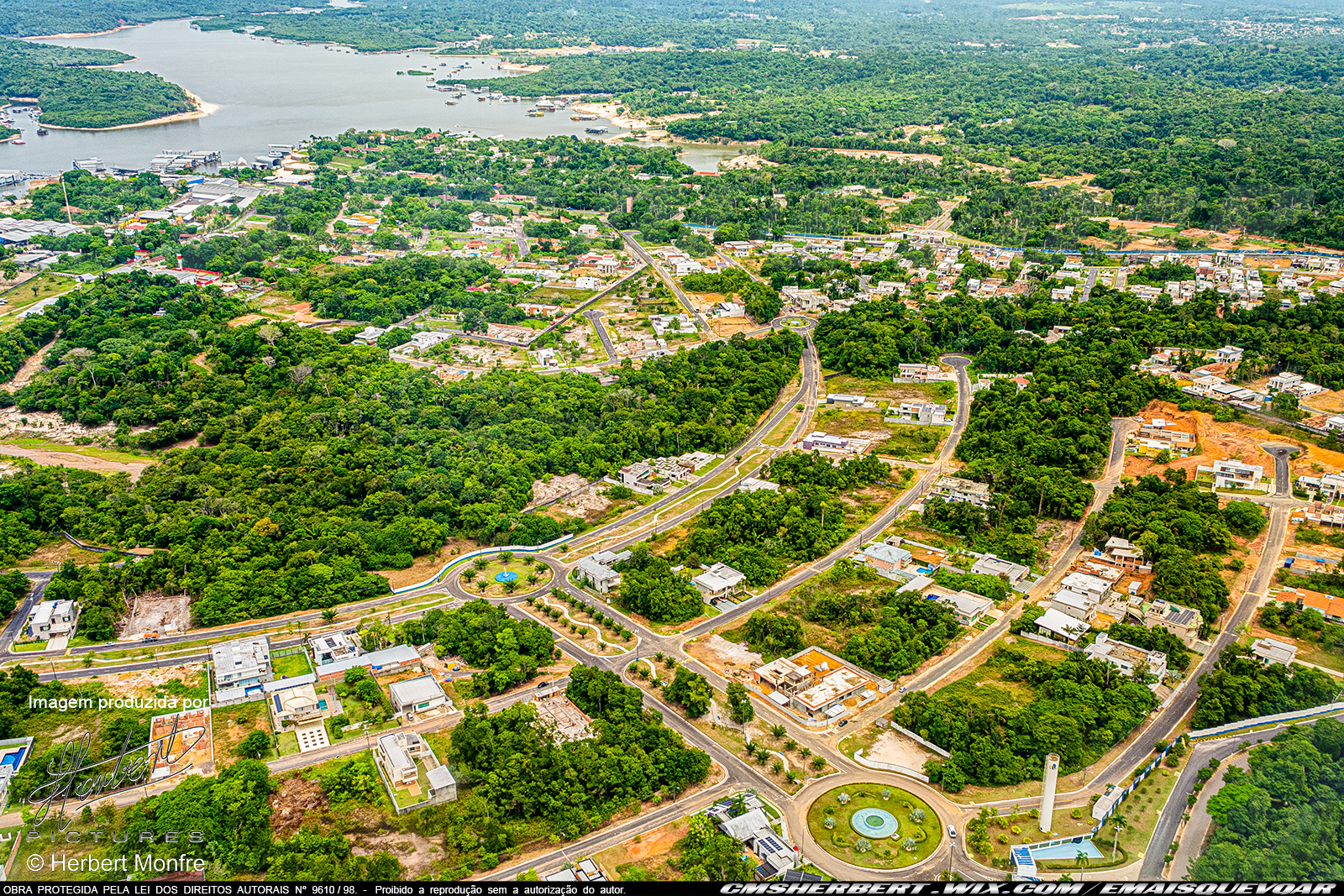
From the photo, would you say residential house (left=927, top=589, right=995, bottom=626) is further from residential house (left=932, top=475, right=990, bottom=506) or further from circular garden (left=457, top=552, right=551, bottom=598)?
circular garden (left=457, top=552, right=551, bottom=598)

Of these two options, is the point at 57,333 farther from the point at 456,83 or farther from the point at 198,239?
the point at 456,83

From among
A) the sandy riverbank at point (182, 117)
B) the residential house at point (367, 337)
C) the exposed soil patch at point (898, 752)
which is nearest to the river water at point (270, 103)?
the sandy riverbank at point (182, 117)

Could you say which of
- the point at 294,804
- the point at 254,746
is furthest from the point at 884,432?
the point at 294,804

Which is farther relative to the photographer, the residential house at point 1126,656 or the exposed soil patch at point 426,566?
the exposed soil patch at point 426,566

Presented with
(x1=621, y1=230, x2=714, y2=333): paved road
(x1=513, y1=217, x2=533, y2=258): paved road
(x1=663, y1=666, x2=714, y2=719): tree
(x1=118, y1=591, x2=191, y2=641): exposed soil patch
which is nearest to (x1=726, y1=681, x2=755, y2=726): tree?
(x1=663, y1=666, x2=714, y2=719): tree

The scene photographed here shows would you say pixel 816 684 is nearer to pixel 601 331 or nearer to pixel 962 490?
pixel 962 490

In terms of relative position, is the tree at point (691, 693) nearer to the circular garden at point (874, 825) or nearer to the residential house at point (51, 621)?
the circular garden at point (874, 825)
